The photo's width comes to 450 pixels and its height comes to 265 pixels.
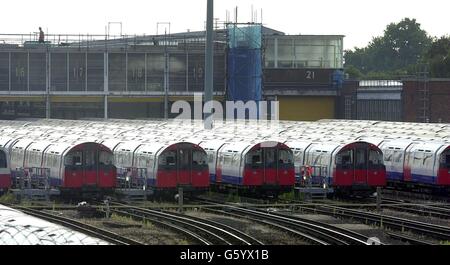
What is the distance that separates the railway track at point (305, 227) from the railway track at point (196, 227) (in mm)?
1563

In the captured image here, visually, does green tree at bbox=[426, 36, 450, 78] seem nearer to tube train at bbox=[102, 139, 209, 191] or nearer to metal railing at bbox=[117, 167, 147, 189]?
tube train at bbox=[102, 139, 209, 191]

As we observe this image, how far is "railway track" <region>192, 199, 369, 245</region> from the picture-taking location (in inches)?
996

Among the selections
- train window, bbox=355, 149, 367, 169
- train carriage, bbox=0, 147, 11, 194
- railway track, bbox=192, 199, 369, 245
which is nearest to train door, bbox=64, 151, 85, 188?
train carriage, bbox=0, 147, 11, 194

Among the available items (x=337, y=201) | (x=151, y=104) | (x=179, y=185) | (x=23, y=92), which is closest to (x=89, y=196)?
(x=179, y=185)

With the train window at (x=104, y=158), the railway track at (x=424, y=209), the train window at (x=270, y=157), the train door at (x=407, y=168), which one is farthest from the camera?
the train door at (x=407, y=168)

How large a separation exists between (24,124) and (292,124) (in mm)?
13929

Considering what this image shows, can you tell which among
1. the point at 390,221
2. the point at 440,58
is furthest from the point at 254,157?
the point at 440,58

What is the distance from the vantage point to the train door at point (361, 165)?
4003 cm

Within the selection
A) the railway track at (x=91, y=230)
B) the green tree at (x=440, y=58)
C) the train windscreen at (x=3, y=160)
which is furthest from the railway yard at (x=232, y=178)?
the green tree at (x=440, y=58)

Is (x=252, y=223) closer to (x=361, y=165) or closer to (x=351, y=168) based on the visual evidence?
(x=351, y=168)

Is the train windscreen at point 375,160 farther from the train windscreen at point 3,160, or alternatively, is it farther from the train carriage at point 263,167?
the train windscreen at point 3,160

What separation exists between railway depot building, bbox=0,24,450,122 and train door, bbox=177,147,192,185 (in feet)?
93.2

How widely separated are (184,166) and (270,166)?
135 inches

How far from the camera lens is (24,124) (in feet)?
180
